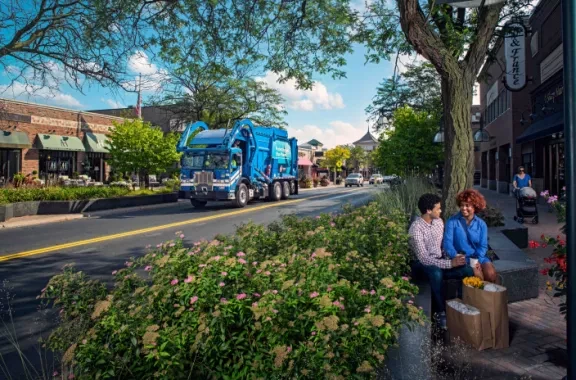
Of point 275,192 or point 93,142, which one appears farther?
point 93,142

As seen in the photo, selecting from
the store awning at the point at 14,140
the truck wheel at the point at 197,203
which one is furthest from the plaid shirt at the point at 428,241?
the store awning at the point at 14,140

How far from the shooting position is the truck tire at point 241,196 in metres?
19.5

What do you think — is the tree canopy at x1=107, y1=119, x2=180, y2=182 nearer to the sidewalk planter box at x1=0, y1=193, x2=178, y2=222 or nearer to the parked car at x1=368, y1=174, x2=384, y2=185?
the sidewalk planter box at x1=0, y1=193, x2=178, y2=222

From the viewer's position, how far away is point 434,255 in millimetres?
4719

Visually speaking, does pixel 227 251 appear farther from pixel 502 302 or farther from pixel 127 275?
pixel 502 302

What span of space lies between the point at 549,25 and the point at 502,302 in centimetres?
2026

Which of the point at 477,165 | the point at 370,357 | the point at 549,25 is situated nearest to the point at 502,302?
the point at 370,357

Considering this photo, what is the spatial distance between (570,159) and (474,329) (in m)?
2.17

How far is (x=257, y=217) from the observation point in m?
15.2

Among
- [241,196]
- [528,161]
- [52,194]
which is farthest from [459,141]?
[528,161]

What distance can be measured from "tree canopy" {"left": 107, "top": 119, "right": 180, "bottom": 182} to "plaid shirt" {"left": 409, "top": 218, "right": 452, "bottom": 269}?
1991 cm

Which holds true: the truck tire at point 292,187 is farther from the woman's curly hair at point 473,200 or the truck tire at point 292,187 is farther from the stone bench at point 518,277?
the woman's curly hair at point 473,200

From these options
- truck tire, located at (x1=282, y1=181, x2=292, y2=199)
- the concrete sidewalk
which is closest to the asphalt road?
the concrete sidewalk

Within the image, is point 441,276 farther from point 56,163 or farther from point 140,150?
point 56,163
